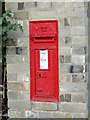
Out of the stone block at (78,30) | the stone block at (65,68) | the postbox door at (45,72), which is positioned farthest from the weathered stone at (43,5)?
the stone block at (65,68)

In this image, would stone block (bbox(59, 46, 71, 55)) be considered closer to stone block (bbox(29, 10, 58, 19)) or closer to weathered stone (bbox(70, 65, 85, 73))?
weathered stone (bbox(70, 65, 85, 73))

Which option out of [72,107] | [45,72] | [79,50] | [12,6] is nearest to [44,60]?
[45,72]

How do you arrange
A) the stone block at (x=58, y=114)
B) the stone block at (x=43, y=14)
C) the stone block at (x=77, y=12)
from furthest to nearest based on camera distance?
1. the stone block at (x=58, y=114)
2. the stone block at (x=43, y=14)
3. the stone block at (x=77, y=12)

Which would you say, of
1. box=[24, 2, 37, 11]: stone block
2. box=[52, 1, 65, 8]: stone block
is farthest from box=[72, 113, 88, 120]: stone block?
box=[24, 2, 37, 11]: stone block

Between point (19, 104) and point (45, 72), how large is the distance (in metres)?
0.63

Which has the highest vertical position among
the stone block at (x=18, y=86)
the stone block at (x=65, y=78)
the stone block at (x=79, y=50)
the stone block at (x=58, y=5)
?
the stone block at (x=58, y=5)

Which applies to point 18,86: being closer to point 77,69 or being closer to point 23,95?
point 23,95

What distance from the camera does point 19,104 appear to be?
15.8ft

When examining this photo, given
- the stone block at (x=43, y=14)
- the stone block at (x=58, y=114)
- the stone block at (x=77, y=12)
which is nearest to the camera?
the stone block at (x=77, y=12)

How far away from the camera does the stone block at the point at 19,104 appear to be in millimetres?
4785

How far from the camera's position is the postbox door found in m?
4.60

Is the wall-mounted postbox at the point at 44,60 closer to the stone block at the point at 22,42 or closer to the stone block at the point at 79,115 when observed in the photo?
the stone block at the point at 22,42

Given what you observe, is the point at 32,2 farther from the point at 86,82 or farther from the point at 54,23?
the point at 86,82

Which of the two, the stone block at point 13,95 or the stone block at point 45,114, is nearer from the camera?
the stone block at point 45,114
